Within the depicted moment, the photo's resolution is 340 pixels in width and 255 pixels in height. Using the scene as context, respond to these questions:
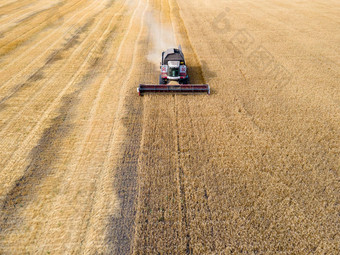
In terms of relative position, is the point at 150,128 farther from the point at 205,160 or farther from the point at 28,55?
the point at 28,55

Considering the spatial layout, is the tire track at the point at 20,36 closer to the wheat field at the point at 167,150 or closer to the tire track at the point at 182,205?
the wheat field at the point at 167,150

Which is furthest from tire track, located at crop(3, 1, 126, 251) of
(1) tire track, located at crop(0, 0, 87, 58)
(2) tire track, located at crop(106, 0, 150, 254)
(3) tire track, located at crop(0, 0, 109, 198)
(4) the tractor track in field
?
(1) tire track, located at crop(0, 0, 87, 58)

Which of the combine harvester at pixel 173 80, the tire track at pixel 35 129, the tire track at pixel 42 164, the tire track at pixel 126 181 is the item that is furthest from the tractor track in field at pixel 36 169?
the combine harvester at pixel 173 80

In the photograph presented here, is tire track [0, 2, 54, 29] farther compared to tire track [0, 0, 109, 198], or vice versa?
tire track [0, 2, 54, 29]

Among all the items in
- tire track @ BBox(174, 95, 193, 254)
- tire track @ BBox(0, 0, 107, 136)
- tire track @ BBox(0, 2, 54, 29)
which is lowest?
tire track @ BBox(174, 95, 193, 254)

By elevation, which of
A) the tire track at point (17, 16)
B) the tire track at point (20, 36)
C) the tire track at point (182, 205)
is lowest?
the tire track at point (182, 205)

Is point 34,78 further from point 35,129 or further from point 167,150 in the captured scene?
point 167,150

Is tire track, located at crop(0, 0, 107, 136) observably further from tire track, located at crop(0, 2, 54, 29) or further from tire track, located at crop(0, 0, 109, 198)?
tire track, located at crop(0, 2, 54, 29)

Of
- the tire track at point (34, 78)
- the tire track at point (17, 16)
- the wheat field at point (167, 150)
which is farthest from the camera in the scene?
the tire track at point (17, 16)
